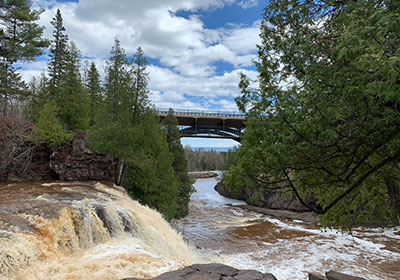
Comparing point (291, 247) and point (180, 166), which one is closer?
point (291, 247)

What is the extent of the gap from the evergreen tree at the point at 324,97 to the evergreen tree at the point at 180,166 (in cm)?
1600

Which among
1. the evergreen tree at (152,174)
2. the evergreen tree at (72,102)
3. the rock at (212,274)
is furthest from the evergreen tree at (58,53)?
the rock at (212,274)

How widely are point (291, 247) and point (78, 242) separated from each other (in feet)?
40.8

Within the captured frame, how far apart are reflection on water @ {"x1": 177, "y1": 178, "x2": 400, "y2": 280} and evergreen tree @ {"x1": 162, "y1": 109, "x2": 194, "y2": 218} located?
5.52ft

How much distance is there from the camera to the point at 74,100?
2625 centimetres

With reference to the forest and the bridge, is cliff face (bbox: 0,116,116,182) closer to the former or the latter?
the forest

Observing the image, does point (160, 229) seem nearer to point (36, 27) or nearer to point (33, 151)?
point (33, 151)

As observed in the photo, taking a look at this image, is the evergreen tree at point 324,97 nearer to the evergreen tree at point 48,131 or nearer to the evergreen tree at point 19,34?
the evergreen tree at point 48,131

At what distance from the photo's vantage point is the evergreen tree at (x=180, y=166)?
22100 mm

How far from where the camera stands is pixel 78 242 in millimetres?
8523

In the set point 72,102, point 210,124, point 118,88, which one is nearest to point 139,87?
point 118,88

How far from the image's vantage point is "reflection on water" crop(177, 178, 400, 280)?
43.7 feet

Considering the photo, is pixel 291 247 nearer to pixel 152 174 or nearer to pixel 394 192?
pixel 152 174

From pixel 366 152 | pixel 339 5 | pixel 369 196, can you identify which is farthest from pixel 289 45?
pixel 369 196
